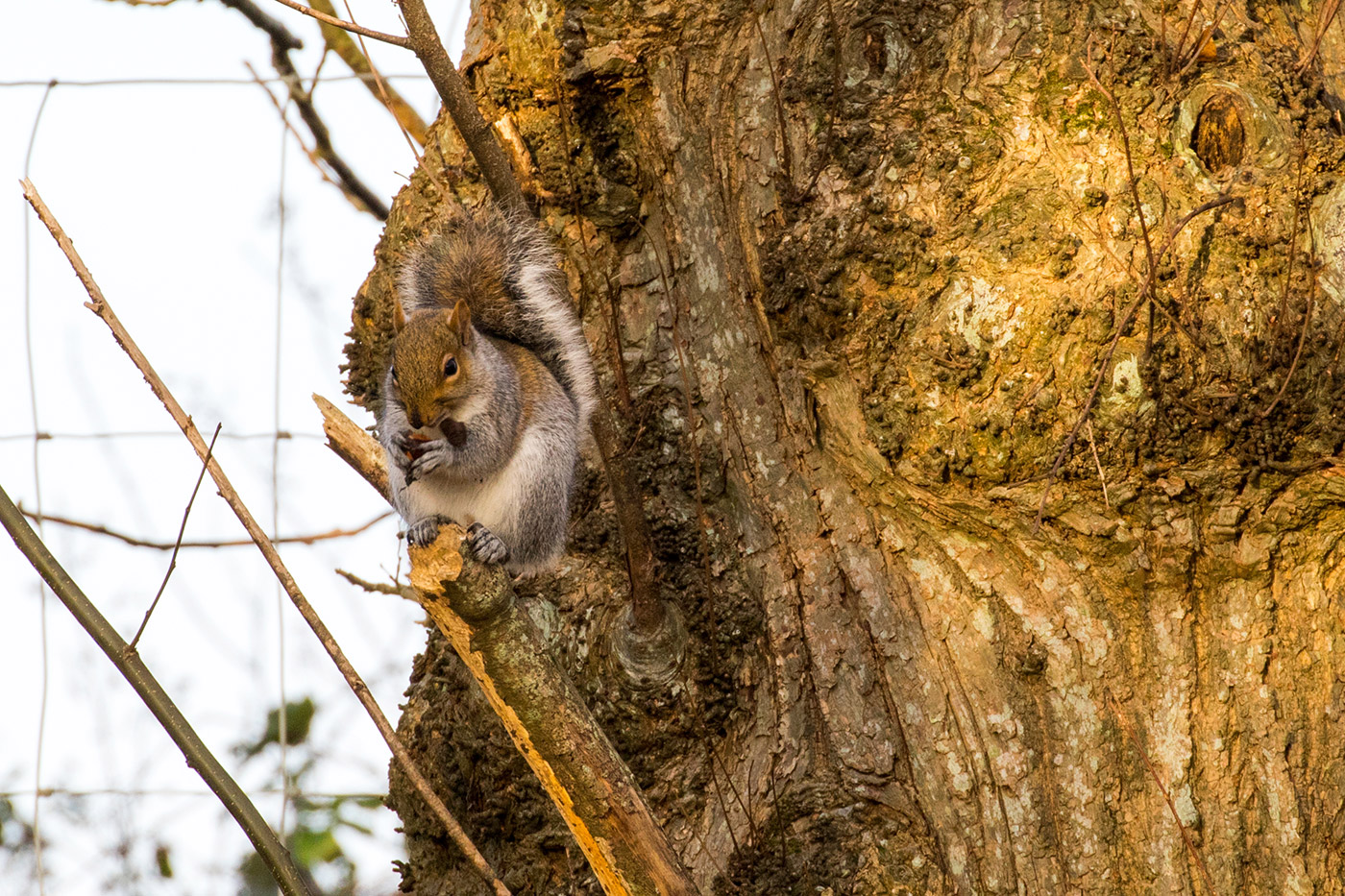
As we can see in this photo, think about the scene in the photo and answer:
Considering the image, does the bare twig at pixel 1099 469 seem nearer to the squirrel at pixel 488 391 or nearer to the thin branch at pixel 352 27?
the squirrel at pixel 488 391

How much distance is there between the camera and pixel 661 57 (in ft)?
6.00

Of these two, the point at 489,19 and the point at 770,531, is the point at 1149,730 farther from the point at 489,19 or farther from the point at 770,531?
the point at 489,19

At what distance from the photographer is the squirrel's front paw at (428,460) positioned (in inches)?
68.2

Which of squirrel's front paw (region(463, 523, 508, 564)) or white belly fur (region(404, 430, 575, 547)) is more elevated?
white belly fur (region(404, 430, 575, 547))

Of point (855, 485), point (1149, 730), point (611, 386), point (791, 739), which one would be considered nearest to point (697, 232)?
point (611, 386)

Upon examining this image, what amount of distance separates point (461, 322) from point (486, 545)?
372 millimetres

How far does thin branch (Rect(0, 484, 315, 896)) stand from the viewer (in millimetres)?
1067

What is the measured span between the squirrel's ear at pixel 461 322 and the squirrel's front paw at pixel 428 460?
186 mm

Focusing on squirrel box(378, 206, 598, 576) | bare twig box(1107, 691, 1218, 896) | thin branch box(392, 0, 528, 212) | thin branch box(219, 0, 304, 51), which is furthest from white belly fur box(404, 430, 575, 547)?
thin branch box(219, 0, 304, 51)

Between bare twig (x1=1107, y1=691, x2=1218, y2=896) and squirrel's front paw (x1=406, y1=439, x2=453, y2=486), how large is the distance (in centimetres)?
103

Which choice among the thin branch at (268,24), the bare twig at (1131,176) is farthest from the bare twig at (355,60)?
the bare twig at (1131,176)

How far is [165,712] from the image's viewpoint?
109 centimetres

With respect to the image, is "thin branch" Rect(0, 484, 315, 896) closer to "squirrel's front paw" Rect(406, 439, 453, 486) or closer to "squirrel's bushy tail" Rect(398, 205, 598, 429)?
"squirrel's front paw" Rect(406, 439, 453, 486)

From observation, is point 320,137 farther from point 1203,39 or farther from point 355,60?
point 1203,39
